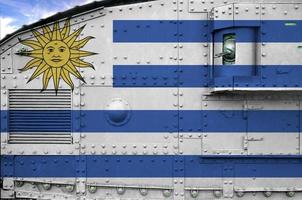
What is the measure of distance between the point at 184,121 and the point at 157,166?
546mm

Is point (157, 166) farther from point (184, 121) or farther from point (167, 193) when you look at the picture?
point (184, 121)

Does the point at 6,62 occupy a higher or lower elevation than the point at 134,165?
higher

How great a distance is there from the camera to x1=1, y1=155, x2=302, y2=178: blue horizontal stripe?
11.9 ft

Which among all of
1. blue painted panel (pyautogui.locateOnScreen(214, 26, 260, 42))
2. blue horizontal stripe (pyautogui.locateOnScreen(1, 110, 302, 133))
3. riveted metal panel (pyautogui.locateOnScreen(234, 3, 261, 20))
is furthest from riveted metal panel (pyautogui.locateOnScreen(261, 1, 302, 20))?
blue horizontal stripe (pyautogui.locateOnScreen(1, 110, 302, 133))

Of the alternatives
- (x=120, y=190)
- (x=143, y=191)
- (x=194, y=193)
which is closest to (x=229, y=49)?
(x=194, y=193)

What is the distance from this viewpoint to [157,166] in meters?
3.65

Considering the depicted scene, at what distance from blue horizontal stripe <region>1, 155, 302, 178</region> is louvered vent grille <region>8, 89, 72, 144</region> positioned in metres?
0.21

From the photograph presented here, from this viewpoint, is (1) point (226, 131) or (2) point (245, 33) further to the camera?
(1) point (226, 131)

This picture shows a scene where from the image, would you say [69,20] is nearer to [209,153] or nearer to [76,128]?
[76,128]

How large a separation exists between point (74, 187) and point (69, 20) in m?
1.75

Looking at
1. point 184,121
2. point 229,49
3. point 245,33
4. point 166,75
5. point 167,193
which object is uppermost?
point 245,33

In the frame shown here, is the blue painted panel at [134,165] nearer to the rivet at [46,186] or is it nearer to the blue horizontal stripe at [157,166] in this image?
the blue horizontal stripe at [157,166]

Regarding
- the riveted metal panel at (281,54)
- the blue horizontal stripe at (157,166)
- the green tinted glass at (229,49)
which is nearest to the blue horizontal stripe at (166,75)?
the green tinted glass at (229,49)

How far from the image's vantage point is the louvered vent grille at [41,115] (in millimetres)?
3664
